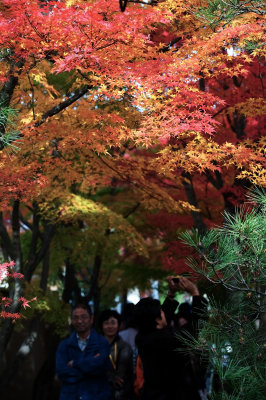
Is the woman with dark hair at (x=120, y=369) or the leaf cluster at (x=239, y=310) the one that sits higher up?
the leaf cluster at (x=239, y=310)

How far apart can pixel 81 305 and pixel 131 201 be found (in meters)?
10.3

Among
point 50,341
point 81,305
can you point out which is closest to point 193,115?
point 81,305

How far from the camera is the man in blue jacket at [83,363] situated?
5078 mm

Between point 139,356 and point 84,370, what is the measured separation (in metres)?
0.66

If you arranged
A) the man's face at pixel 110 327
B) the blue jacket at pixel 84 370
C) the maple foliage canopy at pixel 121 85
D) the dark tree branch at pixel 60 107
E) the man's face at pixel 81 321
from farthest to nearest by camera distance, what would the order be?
the dark tree branch at pixel 60 107 → the maple foliage canopy at pixel 121 85 → the man's face at pixel 110 327 → the man's face at pixel 81 321 → the blue jacket at pixel 84 370

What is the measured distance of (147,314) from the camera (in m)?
4.69

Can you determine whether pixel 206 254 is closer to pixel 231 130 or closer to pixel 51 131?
pixel 51 131

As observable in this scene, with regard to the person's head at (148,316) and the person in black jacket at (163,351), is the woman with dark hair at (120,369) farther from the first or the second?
the person's head at (148,316)

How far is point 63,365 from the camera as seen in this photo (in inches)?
202

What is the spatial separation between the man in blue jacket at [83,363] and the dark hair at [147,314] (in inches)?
28.1

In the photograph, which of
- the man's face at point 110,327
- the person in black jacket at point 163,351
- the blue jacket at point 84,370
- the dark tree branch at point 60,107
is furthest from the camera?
the dark tree branch at point 60,107

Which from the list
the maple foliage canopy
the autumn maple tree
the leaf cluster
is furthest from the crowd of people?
the maple foliage canopy

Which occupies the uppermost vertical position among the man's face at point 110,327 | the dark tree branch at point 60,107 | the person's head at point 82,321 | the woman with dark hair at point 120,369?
the dark tree branch at point 60,107

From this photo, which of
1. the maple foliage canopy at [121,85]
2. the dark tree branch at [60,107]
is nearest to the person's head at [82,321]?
the maple foliage canopy at [121,85]
